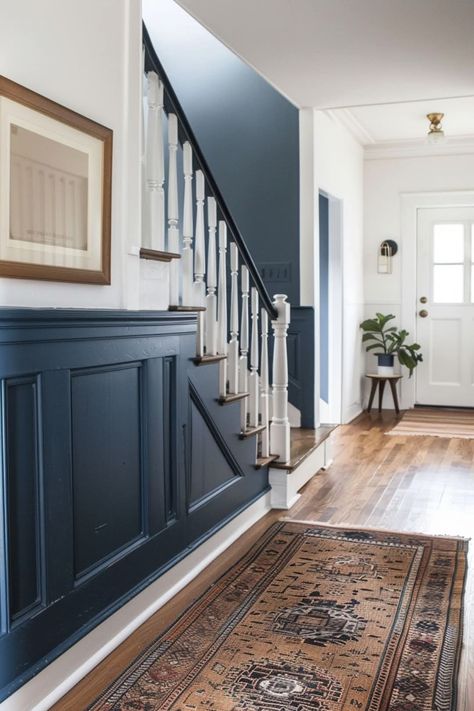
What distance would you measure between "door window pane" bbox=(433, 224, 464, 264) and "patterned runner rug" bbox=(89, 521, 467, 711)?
14.8 feet

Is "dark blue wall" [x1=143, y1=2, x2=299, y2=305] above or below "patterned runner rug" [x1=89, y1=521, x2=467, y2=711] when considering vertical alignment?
above

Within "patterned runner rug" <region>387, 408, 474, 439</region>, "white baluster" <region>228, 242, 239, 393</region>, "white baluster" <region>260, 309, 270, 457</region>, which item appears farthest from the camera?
"patterned runner rug" <region>387, 408, 474, 439</region>

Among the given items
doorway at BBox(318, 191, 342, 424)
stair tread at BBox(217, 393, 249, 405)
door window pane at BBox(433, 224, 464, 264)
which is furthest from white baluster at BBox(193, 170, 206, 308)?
door window pane at BBox(433, 224, 464, 264)

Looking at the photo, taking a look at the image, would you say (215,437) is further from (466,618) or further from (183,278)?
(466,618)

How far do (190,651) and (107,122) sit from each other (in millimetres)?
1671

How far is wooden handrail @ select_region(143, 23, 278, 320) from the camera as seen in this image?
9.20ft

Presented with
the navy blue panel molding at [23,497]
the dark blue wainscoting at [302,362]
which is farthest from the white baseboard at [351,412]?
the navy blue panel molding at [23,497]

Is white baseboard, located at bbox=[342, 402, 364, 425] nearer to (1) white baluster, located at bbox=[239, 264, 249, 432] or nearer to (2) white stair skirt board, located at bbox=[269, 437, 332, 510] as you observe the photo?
(2) white stair skirt board, located at bbox=[269, 437, 332, 510]

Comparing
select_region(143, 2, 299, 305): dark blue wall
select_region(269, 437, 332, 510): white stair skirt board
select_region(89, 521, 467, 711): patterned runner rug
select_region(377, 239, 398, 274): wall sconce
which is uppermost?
select_region(143, 2, 299, 305): dark blue wall

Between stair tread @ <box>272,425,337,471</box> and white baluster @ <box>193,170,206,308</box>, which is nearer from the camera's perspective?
white baluster @ <box>193,170,206,308</box>

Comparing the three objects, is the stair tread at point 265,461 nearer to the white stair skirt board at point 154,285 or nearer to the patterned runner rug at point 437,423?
the white stair skirt board at point 154,285

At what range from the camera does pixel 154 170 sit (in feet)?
9.22

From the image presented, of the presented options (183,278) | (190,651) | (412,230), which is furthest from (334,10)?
(412,230)

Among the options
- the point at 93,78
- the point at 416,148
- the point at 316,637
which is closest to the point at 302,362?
the point at 316,637
